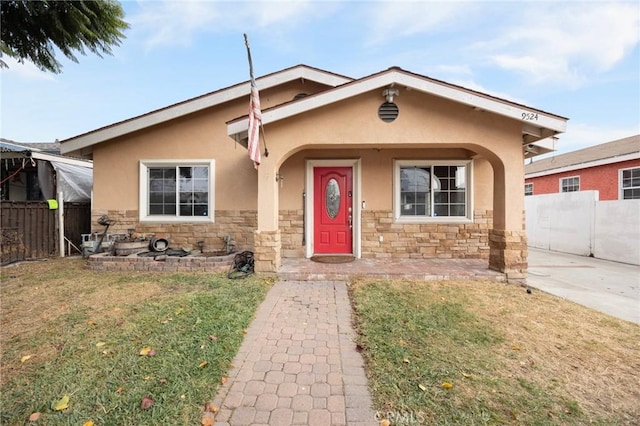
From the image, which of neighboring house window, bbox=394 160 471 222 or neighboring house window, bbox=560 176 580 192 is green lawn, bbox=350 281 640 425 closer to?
neighboring house window, bbox=394 160 471 222

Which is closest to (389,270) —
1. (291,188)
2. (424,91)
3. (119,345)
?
(291,188)

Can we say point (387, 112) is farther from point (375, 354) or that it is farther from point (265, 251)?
point (375, 354)

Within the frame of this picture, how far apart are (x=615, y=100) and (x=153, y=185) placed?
18.4 m

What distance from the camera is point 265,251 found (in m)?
5.65

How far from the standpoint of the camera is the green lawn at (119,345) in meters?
2.04

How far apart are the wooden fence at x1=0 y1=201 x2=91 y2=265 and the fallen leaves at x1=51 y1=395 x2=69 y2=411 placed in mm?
7231

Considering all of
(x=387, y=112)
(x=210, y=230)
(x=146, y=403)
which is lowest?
(x=146, y=403)

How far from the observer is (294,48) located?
33.6ft

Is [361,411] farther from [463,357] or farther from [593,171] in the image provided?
[593,171]

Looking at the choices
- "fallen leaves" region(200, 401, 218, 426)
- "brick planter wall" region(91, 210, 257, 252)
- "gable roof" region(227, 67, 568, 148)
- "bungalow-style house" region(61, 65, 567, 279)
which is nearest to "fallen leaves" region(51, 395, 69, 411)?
"fallen leaves" region(200, 401, 218, 426)

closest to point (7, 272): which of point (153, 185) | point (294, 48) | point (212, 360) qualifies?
point (153, 185)

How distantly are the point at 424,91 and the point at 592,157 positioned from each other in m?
12.9

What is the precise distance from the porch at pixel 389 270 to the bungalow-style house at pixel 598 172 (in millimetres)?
9990

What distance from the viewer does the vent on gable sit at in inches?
215
